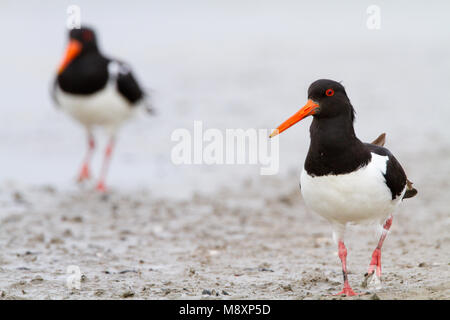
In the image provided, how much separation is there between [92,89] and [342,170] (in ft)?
19.2

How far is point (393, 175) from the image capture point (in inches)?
199

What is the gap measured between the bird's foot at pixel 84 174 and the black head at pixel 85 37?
1560mm

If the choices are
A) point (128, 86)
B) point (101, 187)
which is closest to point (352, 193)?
point (101, 187)

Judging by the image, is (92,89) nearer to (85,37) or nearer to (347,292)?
(85,37)

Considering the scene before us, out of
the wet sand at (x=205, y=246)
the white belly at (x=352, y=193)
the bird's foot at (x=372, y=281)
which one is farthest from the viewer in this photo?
the wet sand at (x=205, y=246)

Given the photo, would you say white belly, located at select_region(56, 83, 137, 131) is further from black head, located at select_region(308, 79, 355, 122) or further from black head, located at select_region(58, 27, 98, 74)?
black head, located at select_region(308, 79, 355, 122)

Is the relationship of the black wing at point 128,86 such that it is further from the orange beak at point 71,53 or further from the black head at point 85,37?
the orange beak at point 71,53

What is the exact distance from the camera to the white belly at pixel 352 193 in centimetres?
489

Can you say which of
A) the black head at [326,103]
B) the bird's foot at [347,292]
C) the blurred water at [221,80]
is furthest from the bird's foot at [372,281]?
the blurred water at [221,80]

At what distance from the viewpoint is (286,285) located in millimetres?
5504

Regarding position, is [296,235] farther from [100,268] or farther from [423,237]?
[100,268]

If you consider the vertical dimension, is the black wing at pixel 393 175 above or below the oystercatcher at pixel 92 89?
below

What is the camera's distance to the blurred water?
1078 centimetres
